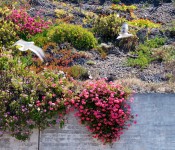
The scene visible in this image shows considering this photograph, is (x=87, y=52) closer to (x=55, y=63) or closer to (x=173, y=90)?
(x=55, y=63)

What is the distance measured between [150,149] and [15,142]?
273 cm

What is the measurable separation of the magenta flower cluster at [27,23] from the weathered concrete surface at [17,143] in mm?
4362

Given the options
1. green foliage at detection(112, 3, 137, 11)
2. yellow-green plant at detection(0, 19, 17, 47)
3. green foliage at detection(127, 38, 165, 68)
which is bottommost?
green foliage at detection(127, 38, 165, 68)

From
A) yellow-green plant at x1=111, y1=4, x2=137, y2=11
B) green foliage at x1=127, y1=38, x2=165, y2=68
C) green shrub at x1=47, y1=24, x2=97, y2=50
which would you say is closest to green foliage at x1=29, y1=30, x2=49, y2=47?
green shrub at x1=47, y1=24, x2=97, y2=50

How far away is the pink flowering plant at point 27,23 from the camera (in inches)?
495

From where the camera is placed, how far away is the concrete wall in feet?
29.4

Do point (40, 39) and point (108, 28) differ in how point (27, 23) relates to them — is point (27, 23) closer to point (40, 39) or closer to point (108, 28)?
point (40, 39)

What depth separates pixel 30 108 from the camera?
8578 mm

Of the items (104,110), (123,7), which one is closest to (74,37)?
(104,110)

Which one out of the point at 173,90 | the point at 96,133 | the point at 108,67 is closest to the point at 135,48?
the point at 108,67

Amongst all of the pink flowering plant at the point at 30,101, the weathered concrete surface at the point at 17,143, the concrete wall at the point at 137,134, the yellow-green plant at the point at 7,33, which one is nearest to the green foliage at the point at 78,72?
the pink flowering plant at the point at 30,101

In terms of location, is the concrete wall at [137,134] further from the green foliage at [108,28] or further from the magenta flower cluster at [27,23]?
the magenta flower cluster at [27,23]

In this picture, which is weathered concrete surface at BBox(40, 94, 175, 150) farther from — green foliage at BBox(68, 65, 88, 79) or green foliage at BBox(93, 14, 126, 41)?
green foliage at BBox(93, 14, 126, 41)

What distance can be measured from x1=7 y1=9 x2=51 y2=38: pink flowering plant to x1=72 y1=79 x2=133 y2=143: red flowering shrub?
4216 mm
